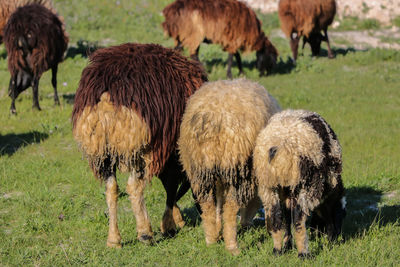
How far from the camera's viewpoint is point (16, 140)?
32.2ft

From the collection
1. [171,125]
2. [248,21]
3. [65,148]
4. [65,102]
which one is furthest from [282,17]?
[171,125]

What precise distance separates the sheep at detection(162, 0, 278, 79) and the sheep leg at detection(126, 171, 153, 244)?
28.5 ft

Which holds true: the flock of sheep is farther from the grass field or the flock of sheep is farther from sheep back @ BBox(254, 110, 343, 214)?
the grass field

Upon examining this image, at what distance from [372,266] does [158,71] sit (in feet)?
8.77

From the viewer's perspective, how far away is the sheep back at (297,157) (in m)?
5.07

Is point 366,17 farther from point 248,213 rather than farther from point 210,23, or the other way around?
point 248,213

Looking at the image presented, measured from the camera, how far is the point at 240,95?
557 centimetres

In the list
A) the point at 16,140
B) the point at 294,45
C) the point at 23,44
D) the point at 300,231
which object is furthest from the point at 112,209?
the point at 294,45

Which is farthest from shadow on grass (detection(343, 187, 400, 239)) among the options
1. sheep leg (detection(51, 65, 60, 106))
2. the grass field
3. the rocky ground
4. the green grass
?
the green grass

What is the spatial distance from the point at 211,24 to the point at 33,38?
487 cm

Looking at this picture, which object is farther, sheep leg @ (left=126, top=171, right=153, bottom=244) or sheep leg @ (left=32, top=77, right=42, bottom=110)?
sheep leg @ (left=32, top=77, right=42, bottom=110)

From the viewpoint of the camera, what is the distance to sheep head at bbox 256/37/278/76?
49.7 feet

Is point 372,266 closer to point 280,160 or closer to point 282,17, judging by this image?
Answer: point 280,160

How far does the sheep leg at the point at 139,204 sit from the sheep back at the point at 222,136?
50 cm
